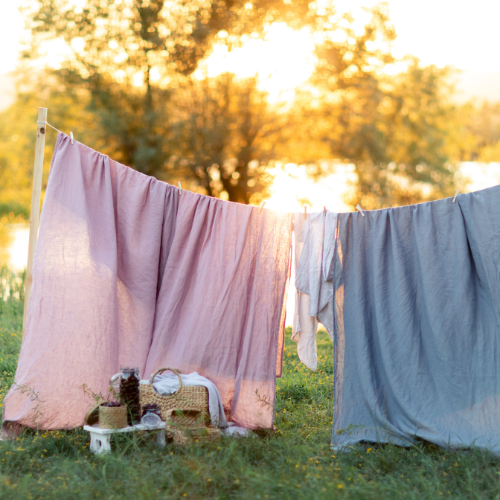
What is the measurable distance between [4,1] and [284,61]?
254 inches

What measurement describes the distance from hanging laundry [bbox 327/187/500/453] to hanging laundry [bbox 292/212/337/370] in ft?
0.24

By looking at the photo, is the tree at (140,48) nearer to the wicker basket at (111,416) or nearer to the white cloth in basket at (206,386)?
the white cloth in basket at (206,386)

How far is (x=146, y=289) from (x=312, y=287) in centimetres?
94

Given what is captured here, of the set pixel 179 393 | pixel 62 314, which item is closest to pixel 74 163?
pixel 62 314

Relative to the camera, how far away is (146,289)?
3.04 metres

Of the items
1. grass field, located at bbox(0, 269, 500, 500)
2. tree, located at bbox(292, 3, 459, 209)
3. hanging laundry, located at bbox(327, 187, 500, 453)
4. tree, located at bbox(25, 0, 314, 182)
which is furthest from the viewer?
tree, located at bbox(292, 3, 459, 209)

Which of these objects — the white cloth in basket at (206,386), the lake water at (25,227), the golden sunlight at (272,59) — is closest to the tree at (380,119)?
the golden sunlight at (272,59)

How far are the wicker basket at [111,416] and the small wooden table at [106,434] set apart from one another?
22 mm

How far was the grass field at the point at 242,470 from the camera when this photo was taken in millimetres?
2125

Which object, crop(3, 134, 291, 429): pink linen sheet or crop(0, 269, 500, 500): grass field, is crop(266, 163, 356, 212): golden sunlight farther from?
crop(0, 269, 500, 500): grass field

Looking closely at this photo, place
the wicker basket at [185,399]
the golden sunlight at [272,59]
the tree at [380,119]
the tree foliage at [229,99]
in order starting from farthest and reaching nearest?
1. the tree at [380,119]
2. the golden sunlight at [272,59]
3. the tree foliage at [229,99]
4. the wicker basket at [185,399]

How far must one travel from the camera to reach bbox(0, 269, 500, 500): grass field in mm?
2125

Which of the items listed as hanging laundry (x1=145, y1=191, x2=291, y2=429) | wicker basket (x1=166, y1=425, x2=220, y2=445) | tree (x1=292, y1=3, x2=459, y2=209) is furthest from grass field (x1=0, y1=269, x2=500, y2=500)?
tree (x1=292, y1=3, x2=459, y2=209)

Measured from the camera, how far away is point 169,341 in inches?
120
